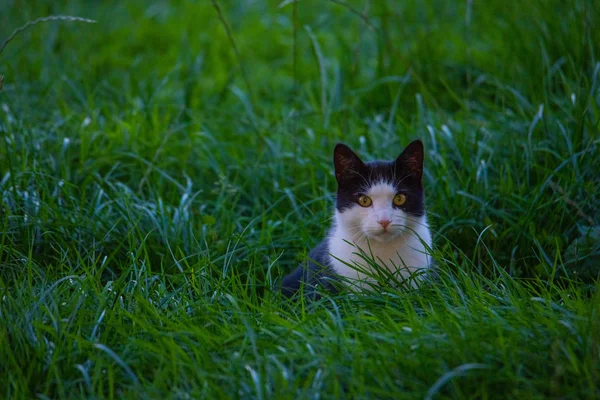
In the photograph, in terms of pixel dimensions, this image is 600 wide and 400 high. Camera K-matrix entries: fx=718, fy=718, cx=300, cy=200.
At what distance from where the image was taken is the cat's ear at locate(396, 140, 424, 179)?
297 cm

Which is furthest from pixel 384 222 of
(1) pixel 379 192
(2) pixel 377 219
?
(1) pixel 379 192

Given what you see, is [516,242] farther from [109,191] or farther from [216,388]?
[109,191]

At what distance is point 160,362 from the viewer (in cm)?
224

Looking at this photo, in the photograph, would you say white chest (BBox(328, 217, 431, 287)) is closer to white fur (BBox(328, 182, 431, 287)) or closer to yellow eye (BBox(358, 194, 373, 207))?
white fur (BBox(328, 182, 431, 287))

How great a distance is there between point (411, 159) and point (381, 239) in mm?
366

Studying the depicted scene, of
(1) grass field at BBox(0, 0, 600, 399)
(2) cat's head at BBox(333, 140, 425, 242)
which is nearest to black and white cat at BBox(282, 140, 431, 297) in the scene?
(2) cat's head at BBox(333, 140, 425, 242)

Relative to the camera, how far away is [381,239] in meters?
2.89

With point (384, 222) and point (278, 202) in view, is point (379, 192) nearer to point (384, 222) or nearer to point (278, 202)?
point (384, 222)

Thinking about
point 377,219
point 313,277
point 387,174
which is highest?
point 387,174

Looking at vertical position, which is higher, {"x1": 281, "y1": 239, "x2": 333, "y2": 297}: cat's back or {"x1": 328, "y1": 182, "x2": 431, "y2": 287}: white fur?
{"x1": 328, "y1": 182, "x2": 431, "y2": 287}: white fur

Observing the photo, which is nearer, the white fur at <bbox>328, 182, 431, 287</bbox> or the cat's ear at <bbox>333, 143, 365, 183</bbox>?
the white fur at <bbox>328, 182, 431, 287</bbox>

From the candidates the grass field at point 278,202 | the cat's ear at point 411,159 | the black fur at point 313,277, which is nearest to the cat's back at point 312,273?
the black fur at point 313,277

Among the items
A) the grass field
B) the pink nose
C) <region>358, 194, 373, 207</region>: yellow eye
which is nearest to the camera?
the grass field

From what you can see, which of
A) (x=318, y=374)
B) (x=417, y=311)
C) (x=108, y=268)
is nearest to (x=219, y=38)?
(x=108, y=268)
